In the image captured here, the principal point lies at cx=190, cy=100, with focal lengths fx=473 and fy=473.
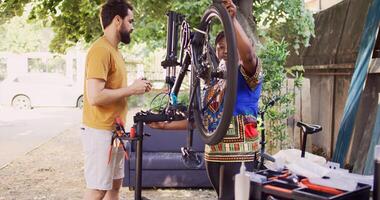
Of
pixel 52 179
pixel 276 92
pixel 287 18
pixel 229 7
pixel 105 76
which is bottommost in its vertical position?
pixel 52 179

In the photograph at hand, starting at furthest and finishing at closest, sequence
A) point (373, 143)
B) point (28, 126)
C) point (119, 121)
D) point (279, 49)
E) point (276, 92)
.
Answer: point (28, 126) < point (276, 92) < point (279, 49) < point (373, 143) < point (119, 121)

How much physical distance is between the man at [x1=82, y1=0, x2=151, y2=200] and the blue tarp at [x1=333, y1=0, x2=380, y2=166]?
3.34 metres

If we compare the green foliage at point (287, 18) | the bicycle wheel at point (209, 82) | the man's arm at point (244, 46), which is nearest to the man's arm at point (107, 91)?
the bicycle wheel at point (209, 82)

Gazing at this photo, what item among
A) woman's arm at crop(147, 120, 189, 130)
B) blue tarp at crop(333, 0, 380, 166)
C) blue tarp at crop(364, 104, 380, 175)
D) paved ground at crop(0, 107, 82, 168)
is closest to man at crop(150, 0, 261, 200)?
woman's arm at crop(147, 120, 189, 130)

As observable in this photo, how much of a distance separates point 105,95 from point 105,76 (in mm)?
117

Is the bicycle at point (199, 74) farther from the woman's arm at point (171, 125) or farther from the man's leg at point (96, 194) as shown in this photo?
the man's leg at point (96, 194)

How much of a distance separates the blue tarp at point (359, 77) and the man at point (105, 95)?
132 inches

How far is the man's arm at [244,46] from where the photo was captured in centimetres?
219

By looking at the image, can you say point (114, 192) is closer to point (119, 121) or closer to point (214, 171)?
point (119, 121)

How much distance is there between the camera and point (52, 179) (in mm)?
6484

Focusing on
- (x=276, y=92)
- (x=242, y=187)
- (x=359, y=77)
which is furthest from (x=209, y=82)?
(x=276, y=92)

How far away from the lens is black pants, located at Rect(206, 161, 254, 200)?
7.79ft

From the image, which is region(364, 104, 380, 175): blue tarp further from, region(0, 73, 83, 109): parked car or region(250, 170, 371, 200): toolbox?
region(0, 73, 83, 109): parked car

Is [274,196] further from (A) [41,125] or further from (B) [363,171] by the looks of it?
(A) [41,125]
